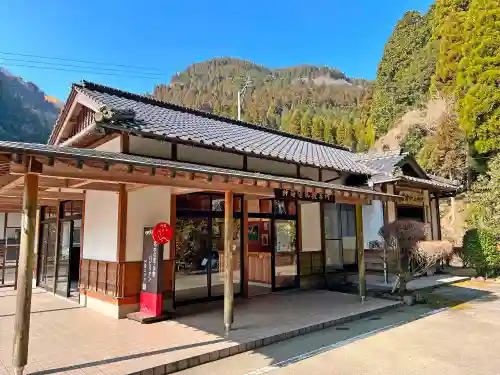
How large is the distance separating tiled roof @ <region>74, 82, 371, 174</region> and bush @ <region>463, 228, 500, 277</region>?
4.32 metres

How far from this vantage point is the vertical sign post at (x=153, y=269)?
6082 millimetres

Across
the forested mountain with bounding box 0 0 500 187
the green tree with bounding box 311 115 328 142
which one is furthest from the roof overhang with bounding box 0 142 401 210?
the green tree with bounding box 311 115 328 142

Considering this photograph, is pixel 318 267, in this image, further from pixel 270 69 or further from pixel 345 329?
pixel 270 69

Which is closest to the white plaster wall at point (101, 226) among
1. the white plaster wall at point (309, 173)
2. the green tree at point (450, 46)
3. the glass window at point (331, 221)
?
the white plaster wall at point (309, 173)

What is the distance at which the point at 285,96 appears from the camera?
65.9 m

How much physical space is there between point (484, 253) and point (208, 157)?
32.0 feet

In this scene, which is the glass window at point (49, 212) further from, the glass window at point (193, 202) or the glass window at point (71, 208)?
the glass window at point (193, 202)

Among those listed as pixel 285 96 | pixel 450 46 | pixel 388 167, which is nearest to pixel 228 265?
pixel 388 167

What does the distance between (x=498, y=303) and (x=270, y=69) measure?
342 ft

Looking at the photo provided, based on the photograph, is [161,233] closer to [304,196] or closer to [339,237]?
[304,196]

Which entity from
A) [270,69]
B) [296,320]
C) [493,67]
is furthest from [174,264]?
[270,69]

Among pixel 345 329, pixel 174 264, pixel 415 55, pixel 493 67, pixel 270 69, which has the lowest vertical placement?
pixel 345 329

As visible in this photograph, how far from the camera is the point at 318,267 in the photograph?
10109 mm

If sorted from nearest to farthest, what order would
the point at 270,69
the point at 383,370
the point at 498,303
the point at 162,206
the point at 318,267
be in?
the point at 383,370
the point at 162,206
the point at 498,303
the point at 318,267
the point at 270,69
